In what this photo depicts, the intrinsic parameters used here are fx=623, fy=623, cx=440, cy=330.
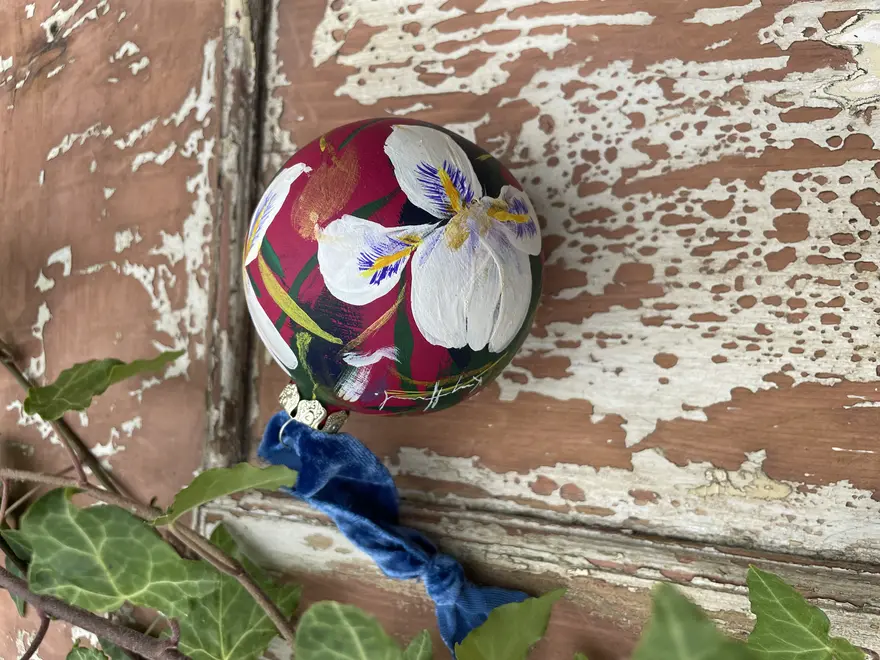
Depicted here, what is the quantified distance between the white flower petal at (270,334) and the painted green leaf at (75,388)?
5.3 inches

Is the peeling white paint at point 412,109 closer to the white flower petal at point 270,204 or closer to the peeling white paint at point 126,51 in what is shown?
the white flower petal at point 270,204

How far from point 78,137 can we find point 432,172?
1.83ft

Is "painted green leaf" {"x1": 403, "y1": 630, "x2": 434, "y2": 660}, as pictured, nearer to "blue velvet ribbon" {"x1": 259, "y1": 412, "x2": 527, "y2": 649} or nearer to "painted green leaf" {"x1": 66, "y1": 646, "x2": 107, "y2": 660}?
"blue velvet ribbon" {"x1": 259, "y1": 412, "x2": 527, "y2": 649}

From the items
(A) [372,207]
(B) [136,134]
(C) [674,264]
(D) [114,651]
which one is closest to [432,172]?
(A) [372,207]

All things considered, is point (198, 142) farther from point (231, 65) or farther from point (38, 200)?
point (38, 200)

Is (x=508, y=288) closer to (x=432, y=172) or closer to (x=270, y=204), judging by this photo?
(x=432, y=172)

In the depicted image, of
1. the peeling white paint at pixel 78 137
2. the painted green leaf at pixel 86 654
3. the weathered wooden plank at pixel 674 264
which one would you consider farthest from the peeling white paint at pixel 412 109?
the painted green leaf at pixel 86 654

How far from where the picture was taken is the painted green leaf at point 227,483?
43cm

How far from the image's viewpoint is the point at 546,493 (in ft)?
2.06

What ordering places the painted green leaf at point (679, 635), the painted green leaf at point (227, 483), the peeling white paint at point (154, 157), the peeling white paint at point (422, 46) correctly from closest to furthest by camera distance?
the painted green leaf at point (679, 635)
the painted green leaf at point (227, 483)
the peeling white paint at point (422, 46)
the peeling white paint at point (154, 157)

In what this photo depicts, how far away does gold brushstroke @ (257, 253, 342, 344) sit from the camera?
1.60ft

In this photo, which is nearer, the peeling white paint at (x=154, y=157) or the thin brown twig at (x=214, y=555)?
the thin brown twig at (x=214, y=555)

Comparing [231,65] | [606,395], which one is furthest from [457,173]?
[231,65]

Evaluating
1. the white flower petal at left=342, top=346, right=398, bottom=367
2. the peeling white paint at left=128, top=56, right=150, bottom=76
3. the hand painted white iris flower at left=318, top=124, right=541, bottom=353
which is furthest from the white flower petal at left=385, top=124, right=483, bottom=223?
the peeling white paint at left=128, top=56, right=150, bottom=76
